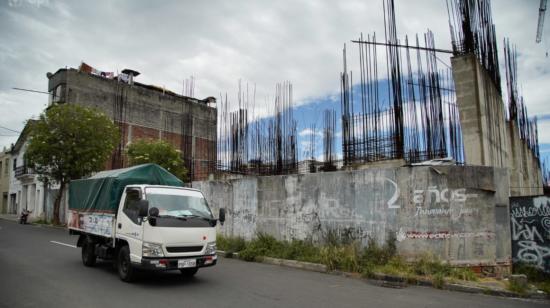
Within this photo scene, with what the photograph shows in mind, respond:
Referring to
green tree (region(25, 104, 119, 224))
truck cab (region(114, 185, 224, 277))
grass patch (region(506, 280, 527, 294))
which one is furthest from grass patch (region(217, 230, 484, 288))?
green tree (region(25, 104, 119, 224))

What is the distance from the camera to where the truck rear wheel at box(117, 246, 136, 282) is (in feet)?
24.8

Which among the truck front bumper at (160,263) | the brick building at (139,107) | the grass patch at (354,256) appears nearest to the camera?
the truck front bumper at (160,263)

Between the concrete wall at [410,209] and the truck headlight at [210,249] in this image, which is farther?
the concrete wall at [410,209]

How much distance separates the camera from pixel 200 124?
42.1 m

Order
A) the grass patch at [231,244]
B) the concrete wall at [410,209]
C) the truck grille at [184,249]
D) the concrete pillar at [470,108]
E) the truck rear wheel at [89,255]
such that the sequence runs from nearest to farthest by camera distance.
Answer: the truck grille at [184,249] < the concrete wall at [410,209] < the truck rear wheel at [89,255] < the concrete pillar at [470,108] < the grass patch at [231,244]

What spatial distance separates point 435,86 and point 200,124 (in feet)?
106

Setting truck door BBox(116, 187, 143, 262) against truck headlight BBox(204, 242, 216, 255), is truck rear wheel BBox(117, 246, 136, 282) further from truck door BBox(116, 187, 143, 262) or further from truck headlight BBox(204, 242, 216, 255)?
truck headlight BBox(204, 242, 216, 255)

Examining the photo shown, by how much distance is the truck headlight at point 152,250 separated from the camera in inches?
277

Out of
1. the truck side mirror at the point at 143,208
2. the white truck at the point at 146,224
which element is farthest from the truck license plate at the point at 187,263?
the truck side mirror at the point at 143,208

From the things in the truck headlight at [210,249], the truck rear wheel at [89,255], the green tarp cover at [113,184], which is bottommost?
the truck rear wheel at [89,255]

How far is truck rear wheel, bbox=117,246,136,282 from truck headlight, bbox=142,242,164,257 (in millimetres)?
700

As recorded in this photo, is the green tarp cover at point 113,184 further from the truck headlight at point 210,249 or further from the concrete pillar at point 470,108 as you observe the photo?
the concrete pillar at point 470,108

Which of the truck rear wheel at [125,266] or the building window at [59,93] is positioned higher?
the building window at [59,93]

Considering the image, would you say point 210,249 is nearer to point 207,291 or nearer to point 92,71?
point 207,291
